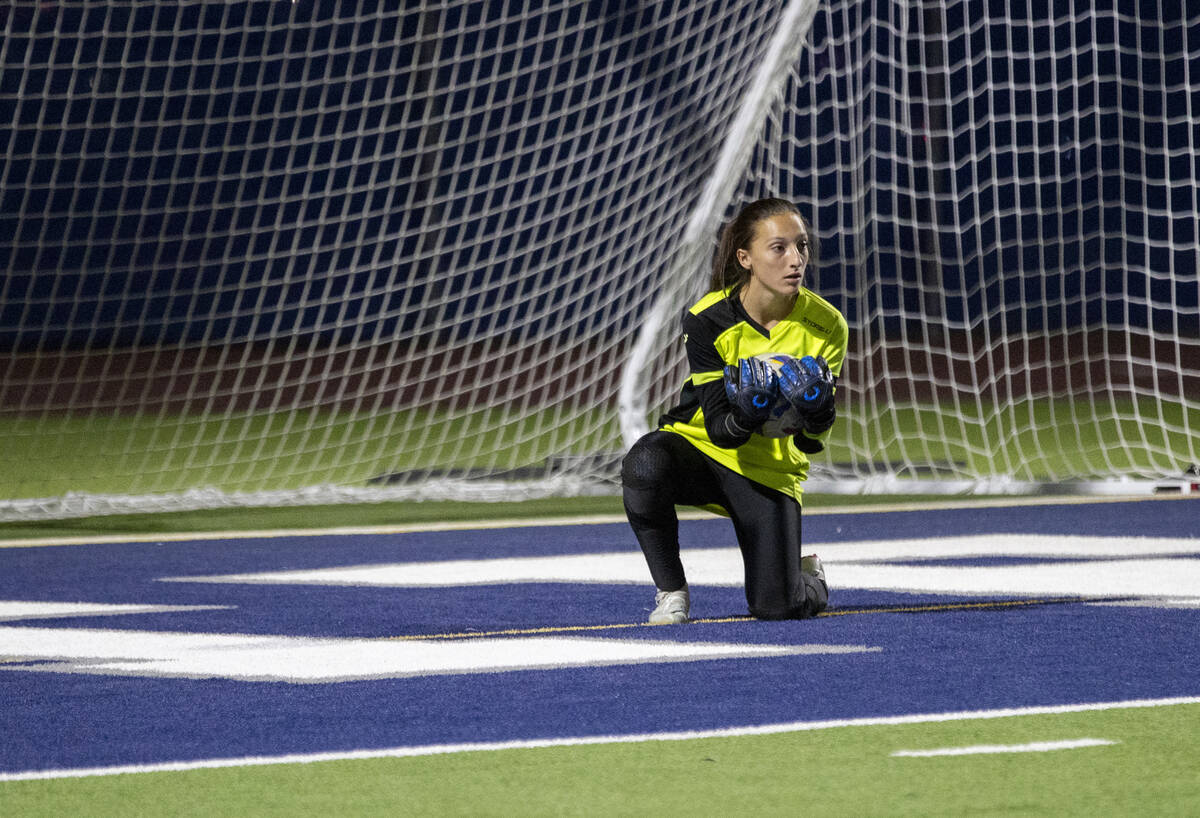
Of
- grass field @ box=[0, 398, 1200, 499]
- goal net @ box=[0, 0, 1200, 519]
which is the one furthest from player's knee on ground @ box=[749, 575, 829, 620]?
goal net @ box=[0, 0, 1200, 519]

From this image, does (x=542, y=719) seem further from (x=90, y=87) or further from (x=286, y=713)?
(x=90, y=87)

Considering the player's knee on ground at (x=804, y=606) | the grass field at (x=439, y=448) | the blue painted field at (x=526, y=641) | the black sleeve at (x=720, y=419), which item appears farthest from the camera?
the grass field at (x=439, y=448)

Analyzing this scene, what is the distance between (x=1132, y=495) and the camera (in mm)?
9953

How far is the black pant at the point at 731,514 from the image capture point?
5.57 meters

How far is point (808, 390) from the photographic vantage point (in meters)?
5.23

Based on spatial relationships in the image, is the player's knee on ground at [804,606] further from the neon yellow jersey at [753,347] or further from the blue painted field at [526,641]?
the neon yellow jersey at [753,347]

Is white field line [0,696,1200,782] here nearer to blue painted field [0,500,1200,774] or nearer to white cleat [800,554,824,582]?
blue painted field [0,500,1200,774]

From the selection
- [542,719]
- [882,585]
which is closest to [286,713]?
[542,719]

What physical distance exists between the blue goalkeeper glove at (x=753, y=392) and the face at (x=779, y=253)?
10.9 inches

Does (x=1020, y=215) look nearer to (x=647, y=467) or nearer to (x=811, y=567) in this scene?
(x=811, y=567)

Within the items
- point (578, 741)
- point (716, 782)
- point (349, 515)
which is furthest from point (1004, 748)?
point (349, 515)

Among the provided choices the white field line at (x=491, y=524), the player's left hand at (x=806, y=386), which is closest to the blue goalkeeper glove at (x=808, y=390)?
the player's left hand at (x=806, y=386)

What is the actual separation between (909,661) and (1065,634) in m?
0.63

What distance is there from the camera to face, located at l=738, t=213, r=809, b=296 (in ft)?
18.0
